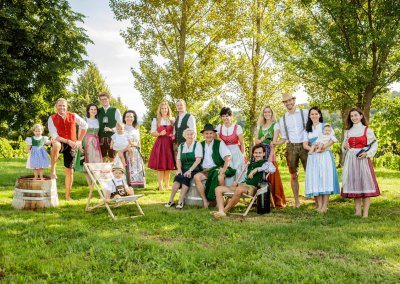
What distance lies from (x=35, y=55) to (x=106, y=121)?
48.6 ft

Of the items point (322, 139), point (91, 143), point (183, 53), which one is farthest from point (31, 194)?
point (183, 53)

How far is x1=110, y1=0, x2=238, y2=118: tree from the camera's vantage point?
14.1 m

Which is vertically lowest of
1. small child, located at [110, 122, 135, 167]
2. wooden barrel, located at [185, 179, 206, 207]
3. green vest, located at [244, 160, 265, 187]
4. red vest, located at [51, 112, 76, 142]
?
wooden barrel, located at [185, 179, 206, 207]

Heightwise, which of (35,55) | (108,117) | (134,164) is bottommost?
(134,164)

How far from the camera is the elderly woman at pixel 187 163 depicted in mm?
7477

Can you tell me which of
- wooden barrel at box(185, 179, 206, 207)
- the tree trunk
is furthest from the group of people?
the tree trunk

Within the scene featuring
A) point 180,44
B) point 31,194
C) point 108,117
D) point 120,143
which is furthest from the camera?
point 180,44

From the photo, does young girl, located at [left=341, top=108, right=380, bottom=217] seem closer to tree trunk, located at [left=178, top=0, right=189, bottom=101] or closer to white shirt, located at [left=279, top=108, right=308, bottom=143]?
white shirt, located at [left=279, top=108, right=308, bottom=143]

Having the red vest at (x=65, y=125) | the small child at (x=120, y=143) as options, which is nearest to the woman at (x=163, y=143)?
the small child at (x=120, y=143)

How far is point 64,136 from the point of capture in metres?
7.79

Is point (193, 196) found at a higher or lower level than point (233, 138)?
lower

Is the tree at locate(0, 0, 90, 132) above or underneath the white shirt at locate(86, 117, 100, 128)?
above

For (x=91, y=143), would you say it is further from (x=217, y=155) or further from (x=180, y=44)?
(x=180, y=44)

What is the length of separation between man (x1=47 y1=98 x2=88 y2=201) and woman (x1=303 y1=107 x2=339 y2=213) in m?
4.40
